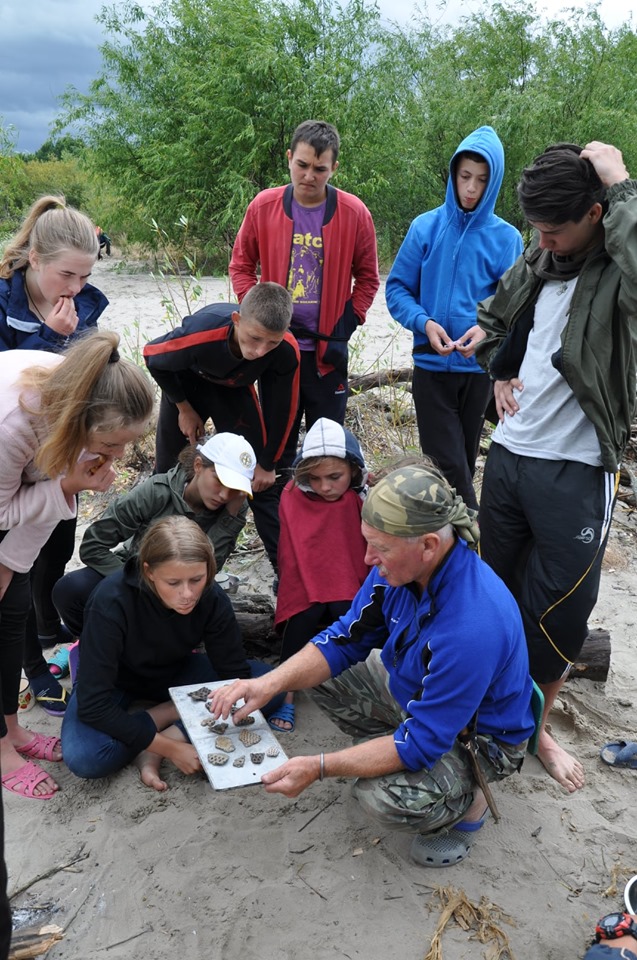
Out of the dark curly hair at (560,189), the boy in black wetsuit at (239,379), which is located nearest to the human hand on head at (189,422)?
the boy in black wetsuit at (239,379)

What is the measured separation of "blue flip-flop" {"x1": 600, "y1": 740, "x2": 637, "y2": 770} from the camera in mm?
2529

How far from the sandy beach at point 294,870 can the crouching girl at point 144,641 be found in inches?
4.7

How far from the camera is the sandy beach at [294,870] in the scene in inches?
74.5

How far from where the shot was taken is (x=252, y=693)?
7.10 feet

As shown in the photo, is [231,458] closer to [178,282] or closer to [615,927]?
[615,927]

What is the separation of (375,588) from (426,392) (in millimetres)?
1445

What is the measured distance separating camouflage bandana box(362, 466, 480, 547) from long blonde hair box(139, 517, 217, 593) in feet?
2.39

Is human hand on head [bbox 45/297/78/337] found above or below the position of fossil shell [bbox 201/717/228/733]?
above

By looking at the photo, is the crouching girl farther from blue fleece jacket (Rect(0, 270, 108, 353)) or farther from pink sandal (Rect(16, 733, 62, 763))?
blue fleece jacket (Rect(0, 270, 108, 353))

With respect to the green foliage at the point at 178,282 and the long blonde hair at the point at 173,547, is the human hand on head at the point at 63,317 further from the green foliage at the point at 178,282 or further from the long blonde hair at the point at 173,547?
the green foliage at the point at 178,282

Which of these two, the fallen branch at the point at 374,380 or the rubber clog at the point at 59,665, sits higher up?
the fallen branch at the point at 374,380

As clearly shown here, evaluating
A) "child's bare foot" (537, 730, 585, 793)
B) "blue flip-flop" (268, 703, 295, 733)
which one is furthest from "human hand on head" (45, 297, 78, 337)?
"child's bare foot" (537, 730, 585, 793)

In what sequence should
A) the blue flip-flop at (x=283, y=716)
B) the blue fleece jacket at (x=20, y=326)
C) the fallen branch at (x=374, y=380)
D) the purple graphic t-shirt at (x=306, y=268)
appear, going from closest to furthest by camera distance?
the blue fleece jacket at (x=20, y=326) → the blue flip-flop at (x=283, y=716) → the purple graphic t-shirt at (x=306, y=268) → the fallen branch at (x=374, y=380)

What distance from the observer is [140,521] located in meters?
2.82
